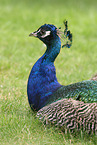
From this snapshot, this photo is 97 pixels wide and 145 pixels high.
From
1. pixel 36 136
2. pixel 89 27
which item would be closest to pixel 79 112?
pixel 36 136

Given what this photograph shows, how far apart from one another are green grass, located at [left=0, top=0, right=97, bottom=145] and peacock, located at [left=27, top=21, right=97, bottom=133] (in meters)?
0.15

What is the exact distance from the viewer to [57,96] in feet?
11.5

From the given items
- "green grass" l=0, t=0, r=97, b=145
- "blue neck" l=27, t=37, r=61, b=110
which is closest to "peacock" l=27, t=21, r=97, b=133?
"blue neck" l=27, t=37, r=61, b=110

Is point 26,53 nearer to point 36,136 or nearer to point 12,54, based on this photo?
point 12,54

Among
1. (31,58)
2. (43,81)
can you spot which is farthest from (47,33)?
(31,58)

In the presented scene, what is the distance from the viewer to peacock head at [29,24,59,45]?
3799 millimetres

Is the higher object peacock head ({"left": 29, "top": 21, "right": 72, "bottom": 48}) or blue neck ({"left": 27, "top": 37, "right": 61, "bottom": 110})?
peacock head ({"left": 29, "top": 21, "right": 72, "bottom": 48})

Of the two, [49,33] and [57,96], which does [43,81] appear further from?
[49,33]

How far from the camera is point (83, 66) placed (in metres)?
6.51

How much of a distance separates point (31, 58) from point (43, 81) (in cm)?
296

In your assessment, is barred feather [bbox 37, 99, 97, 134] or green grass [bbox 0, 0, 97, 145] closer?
barred feather [bbox 37, 99, 97, 134]

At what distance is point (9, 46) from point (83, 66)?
192 cm

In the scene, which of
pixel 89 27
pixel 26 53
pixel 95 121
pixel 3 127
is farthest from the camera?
pixel 89 27

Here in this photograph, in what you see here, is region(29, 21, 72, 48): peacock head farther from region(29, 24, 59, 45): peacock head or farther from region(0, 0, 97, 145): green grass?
region(0, 0, 97, 145): green grass
